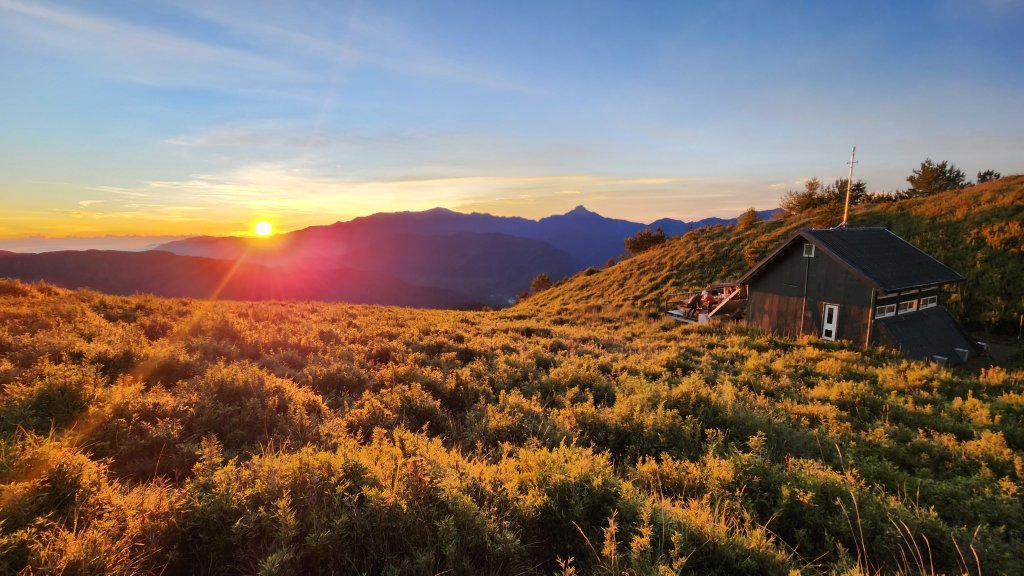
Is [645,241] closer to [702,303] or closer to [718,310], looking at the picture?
[702,303]

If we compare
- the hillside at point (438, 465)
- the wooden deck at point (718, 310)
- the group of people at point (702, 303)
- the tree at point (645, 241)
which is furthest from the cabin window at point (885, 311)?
the tree at point (645, 241)

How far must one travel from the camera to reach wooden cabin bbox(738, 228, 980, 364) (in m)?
18.7

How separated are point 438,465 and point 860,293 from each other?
22.9 meters

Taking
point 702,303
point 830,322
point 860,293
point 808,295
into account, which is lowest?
point 702,303

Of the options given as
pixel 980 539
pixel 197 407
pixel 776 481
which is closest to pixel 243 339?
pixel 197 407

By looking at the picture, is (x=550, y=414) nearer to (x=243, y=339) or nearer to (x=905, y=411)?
(x=243, y=339)

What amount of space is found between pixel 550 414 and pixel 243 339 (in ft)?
27.3

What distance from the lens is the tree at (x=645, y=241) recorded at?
61.3 meters

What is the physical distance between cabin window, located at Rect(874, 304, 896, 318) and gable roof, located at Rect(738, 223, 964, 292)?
1003mm

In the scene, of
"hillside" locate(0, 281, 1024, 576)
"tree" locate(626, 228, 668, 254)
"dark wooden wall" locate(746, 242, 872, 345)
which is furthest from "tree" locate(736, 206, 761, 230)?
"hillside" locate(0, 281, 1024, 576)

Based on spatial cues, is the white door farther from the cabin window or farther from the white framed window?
the white framed window

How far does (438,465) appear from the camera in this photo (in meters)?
4.66

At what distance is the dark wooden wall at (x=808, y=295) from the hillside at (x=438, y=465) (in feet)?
29.1

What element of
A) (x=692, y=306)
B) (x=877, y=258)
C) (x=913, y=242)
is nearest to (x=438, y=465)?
(x=877, y=258)
